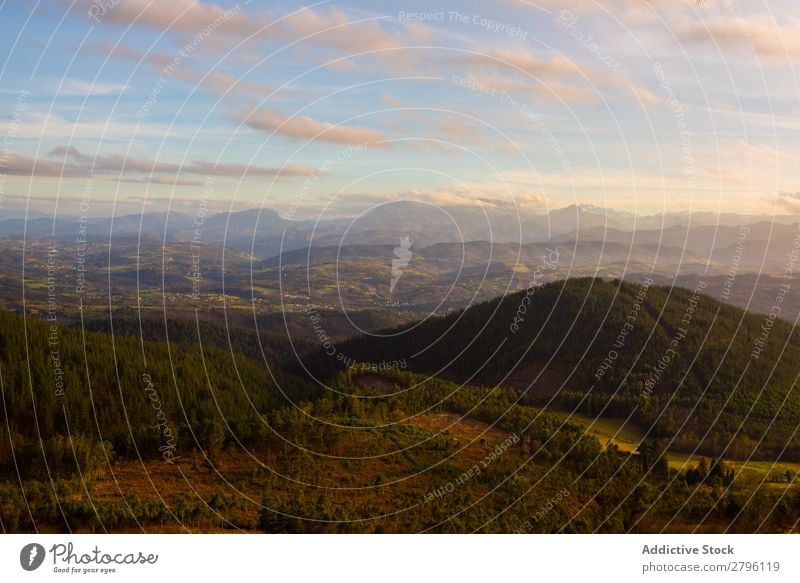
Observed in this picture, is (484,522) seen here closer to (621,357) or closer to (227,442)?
(227,442)

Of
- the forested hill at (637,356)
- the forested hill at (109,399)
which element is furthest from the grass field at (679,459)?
the forested hill at (109,399)

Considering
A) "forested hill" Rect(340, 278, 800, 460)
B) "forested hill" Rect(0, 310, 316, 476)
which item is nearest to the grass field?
"forested hill" Rect(340, 278, 800, 460)

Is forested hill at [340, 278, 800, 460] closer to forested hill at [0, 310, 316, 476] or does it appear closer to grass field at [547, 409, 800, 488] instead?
grass field at [547, 409, 800, 488]

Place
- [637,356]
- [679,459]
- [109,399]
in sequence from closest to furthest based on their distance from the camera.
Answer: [109,399]
[679,459]
[637,356]

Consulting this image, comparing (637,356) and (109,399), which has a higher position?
(109,399)

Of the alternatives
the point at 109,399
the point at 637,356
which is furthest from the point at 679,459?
the point at 109,399

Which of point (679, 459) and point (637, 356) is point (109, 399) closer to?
point (679, 459)

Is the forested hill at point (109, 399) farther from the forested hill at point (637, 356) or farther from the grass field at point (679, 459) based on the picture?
the forested hill at point (637, 356)

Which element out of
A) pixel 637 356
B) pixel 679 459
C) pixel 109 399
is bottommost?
pixel 679 459
